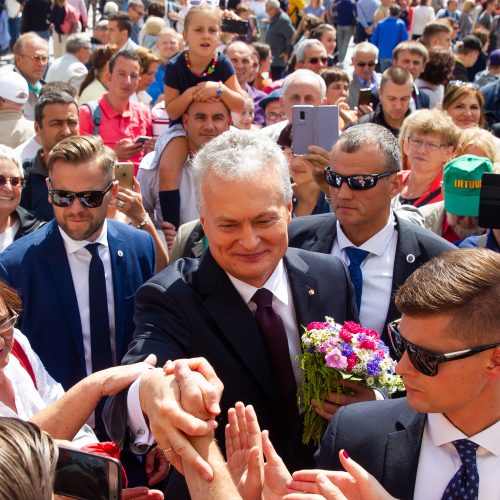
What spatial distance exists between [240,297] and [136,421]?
2.23 feet

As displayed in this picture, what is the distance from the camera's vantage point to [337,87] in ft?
29.6

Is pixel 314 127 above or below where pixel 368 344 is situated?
above

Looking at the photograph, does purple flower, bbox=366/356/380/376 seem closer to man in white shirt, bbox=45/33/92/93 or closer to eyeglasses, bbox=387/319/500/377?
eyeglasses, bbox=387/319/500/377

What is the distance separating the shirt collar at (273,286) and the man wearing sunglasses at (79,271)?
4.08ft

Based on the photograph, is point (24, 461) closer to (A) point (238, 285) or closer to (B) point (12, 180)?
(A) point (238, 285)

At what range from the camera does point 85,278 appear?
441 centimetres

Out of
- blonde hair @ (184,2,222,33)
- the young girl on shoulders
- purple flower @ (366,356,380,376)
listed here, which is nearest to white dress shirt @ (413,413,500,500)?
purple flower @ (366,356,380,376)

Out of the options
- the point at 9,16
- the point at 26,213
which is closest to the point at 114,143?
the point at 26,213

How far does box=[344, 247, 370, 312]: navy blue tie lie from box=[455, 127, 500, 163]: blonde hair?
1.90 m

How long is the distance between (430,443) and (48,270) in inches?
91.7

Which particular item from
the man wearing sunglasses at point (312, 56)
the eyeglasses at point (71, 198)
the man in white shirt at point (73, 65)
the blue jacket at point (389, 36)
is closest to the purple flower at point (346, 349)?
the eyeglasses at point (71, 198)

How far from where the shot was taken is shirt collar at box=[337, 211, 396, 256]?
13.6 ft

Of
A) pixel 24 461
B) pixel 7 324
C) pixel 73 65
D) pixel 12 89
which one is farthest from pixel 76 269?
pixel 73 65

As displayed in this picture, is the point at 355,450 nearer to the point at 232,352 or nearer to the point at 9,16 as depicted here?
the point at 232,352
